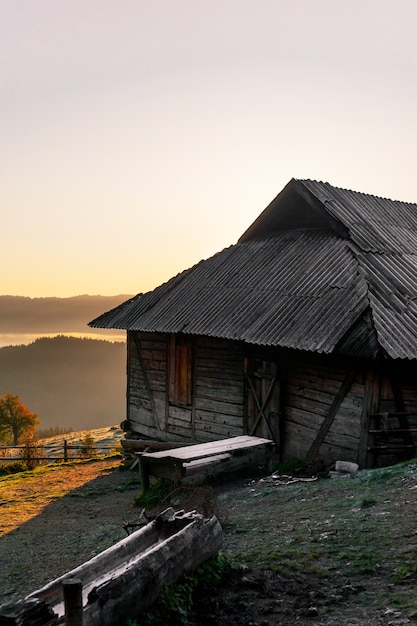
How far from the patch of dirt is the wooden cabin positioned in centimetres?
171

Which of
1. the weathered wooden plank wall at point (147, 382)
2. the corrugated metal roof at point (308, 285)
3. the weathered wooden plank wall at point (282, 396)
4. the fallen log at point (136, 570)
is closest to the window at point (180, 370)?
the weathered wooden plank wall at point (282, 396)

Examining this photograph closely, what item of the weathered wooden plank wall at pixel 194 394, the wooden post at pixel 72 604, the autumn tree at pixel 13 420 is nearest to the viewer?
the wooden post at pixel 72 604

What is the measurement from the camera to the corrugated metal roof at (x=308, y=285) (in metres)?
12.3

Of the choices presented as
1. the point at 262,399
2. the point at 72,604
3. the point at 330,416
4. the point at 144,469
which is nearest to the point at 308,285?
the point at 262,399

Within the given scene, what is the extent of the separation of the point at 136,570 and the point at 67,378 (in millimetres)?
174834

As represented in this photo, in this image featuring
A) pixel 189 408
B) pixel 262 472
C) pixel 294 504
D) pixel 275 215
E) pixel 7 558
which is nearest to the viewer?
pixel 294 504

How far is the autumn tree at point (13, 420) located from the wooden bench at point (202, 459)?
36748 mm

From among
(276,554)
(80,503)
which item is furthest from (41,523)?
(276,554)

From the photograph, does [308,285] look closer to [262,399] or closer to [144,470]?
[262,399]

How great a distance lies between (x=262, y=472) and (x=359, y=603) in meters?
7.64

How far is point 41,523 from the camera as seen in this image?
13.9m

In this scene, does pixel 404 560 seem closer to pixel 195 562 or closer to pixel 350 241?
pixel 195 562

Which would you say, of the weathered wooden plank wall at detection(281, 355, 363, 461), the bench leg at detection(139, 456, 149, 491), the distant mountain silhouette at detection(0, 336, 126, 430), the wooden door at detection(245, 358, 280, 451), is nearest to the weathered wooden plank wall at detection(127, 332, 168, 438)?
the wooden door at detection(245, 358, 280, 451)

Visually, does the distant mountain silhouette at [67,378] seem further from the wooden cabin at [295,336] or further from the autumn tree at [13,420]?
the wooden cabin at [295,336]
